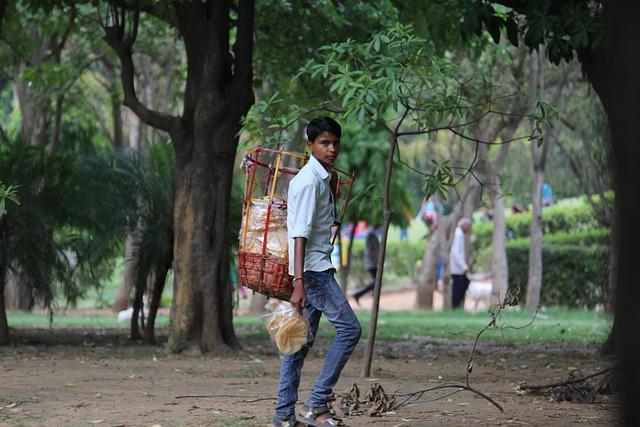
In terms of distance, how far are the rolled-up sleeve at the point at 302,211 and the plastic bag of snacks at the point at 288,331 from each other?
1.52 ft

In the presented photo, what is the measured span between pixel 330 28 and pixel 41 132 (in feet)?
25.7

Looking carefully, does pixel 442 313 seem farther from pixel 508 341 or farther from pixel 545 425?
pixel 545 425

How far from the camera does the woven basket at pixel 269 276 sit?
6746mm

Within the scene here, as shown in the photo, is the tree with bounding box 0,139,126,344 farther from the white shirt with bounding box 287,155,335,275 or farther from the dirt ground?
the white shirt with bounding box 287,155,335,275

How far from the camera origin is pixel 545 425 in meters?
6.90

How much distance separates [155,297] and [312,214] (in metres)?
7.94

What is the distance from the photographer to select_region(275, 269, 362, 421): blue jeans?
6.40 metres

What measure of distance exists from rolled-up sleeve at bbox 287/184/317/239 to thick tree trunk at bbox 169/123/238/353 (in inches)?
240

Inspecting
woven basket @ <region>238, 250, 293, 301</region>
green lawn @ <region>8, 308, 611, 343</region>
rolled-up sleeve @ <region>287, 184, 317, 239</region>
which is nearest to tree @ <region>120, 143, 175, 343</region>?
green lawn @ <region>8, 308, 611, 343</region>

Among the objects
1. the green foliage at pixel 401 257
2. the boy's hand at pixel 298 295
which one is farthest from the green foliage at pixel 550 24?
the green foliage at pixel 401 257

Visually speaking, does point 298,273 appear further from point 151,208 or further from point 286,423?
point 151,208

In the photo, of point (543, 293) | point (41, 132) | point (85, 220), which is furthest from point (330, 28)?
point (543, 293)

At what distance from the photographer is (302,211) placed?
20.8 feet

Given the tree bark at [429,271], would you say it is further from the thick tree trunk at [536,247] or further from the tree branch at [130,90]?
the tree branch at [130,90]
